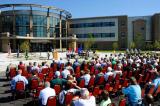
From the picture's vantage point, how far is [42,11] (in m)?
87.9

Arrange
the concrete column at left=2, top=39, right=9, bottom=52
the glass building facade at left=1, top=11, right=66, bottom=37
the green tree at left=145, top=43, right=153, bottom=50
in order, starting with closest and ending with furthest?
the concrete column at left=2, top=39, right=9, bottom=52 → the glass building facade at left=1, top=11, right=66, bottom=37 → the green tree at left=145, top=43, right=153, bottom=50

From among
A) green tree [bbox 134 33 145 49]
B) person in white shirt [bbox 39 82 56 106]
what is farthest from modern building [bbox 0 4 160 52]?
person in white shirt [bbox 39 82 56 106]

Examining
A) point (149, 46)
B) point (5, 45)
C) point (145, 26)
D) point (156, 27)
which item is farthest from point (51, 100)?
point (145, 26)

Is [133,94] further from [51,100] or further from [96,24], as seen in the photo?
[96,24]

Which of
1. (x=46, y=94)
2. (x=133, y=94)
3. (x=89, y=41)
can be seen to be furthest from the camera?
(x=89, y=41)

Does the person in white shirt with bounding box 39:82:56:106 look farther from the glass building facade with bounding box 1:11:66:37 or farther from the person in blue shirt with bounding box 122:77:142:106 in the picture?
the glass building facade with bounding box 1:11:66:37

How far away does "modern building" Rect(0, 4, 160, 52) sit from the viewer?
84.4 metres

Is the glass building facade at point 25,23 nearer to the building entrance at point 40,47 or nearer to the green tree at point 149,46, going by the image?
the building entrance at point 40,47

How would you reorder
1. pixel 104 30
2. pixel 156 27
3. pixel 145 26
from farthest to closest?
1. pixel 104 30
2. pixel 145 26
3. pixel 156 27

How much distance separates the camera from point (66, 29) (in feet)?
315

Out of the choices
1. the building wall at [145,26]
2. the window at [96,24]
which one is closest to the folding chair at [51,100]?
the building wall at [145,26]

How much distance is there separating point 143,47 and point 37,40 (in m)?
33.5

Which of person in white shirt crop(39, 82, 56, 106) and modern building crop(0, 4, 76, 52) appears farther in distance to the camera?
modern building crop(0, 4, 76, 52)

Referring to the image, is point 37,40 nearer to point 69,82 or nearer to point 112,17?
point 112,17
